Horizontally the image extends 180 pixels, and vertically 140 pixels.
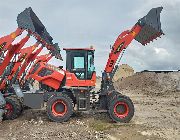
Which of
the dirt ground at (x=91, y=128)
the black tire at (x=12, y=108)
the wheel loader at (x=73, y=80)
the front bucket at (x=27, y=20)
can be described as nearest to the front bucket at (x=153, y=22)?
the wheel loader at (x=73, y=80)

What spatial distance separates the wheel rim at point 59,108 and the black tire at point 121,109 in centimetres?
176

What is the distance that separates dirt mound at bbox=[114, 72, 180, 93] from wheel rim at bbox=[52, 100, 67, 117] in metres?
25.1

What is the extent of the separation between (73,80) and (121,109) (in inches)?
88.7

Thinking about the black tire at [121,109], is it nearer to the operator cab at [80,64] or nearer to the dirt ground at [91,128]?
the dirt ground at [91,128]

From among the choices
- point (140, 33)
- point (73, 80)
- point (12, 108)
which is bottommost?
point (12, 108)

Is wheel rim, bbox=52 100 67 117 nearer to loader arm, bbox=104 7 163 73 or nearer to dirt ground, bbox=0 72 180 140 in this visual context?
dirt ground, bbox=0 72 180 140

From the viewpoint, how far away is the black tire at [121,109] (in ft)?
50.5

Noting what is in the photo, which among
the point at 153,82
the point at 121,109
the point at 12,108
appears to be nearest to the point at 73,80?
the point at 121,109

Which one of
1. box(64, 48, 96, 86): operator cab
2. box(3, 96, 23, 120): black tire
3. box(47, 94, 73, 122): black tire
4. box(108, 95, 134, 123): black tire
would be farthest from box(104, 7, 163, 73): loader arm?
box(3, 96, 23, 120): black tire

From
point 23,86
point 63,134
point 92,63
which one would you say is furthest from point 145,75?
point 63,134

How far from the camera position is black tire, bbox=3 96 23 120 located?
53.4 feet

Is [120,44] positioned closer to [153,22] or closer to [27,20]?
[153,22]

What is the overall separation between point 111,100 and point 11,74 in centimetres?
522

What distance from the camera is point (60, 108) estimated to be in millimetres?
15539
